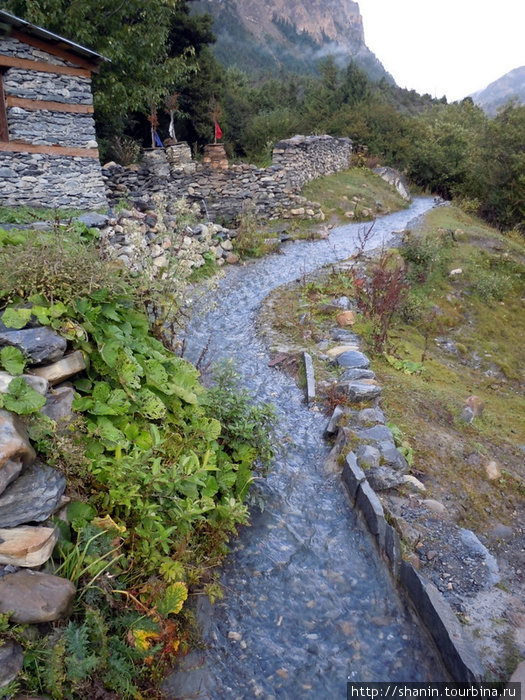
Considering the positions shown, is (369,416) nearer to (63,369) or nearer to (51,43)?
(63,369)

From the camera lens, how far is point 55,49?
10070 millimetres

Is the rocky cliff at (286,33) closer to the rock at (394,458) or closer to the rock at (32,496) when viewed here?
the rock at (394,458)

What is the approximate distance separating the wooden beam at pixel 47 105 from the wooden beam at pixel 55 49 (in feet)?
2.82

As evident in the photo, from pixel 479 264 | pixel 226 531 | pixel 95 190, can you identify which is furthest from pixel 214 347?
pixel 479 264

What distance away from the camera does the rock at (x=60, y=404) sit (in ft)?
11.3

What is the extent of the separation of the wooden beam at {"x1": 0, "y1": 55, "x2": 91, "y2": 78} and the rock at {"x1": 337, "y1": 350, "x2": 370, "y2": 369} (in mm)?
9006

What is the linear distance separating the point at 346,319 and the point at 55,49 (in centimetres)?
865

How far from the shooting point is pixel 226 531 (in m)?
3.98

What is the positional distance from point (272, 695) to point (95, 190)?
1125 cm

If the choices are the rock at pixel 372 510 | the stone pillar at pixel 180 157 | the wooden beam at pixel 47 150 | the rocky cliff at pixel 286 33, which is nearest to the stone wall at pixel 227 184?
the stone pillar at pixel 180 157

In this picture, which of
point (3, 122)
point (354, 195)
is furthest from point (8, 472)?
point (354, 195)

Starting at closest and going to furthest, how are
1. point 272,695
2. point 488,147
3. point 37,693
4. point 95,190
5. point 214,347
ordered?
point 37,693 < point 272,695 < point 214,347 < point 95,190 < point 488,147

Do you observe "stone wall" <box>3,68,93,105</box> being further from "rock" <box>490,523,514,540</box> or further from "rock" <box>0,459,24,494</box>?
"rock" <box>490,523,514,540</box>

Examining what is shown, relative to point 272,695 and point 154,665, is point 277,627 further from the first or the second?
point 154,665
